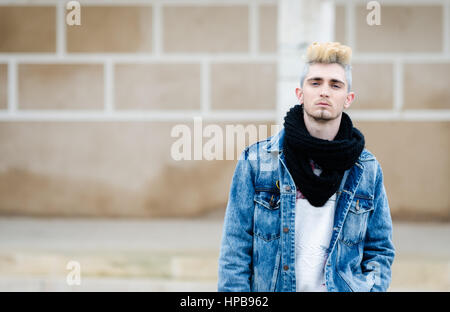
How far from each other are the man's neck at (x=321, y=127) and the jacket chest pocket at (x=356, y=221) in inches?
11.0

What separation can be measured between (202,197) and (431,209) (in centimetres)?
313

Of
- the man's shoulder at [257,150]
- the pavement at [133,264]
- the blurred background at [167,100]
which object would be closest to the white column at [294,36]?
the blurred background at [167,100]

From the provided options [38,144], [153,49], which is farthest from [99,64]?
[38,144]

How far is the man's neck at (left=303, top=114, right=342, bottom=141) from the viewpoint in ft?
7.04

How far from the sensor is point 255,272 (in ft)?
7.05

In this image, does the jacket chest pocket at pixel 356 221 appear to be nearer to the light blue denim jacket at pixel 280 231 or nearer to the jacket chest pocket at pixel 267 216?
the light blue denim jacket at pixel 280 231

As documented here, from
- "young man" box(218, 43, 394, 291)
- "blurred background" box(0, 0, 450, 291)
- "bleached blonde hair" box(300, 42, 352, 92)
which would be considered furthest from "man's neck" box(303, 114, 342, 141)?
"blurred background" box(0, 0, 450, 291)

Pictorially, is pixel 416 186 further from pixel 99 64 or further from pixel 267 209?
pixel 267 209

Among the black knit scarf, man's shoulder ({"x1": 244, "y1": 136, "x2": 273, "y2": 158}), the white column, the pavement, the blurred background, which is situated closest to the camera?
the black knit scarf

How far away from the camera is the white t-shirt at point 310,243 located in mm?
2080

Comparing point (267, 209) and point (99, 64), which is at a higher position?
point (99, 64)

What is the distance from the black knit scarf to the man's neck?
0.03 metres

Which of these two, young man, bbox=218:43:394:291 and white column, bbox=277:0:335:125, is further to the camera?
white column, bbox=277:0:335:125

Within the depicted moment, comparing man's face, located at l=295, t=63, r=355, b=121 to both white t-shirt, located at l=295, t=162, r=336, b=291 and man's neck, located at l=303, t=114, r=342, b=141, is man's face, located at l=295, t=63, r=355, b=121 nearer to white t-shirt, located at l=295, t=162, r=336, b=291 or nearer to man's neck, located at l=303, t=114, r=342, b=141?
man's neck, located at l=303, t=114, r=342, b=141
